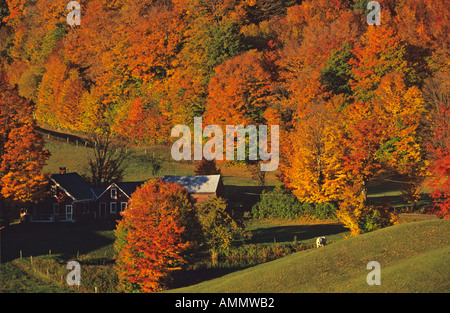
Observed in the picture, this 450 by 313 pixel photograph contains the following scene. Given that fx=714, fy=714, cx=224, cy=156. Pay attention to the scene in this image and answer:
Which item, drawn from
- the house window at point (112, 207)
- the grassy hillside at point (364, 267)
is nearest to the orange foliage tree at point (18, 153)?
the house window at point (112, 207)

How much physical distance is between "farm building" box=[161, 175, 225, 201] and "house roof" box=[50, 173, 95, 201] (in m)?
8.85

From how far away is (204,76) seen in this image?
108812 mm

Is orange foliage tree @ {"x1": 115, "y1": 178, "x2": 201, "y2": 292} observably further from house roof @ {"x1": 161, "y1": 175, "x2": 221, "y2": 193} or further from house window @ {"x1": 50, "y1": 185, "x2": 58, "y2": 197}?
house window @ {"x1": 50, "y1": 185, "x2": 58, "y2": 197}

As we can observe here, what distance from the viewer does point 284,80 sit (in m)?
107

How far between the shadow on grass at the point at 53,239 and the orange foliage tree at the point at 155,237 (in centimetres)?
735

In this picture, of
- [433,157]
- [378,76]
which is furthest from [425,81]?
[433,157]

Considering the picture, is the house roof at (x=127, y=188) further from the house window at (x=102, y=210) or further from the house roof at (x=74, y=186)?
the house roof at (x=74, y=186)

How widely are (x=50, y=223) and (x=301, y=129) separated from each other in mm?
29313

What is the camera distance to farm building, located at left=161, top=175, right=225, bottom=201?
258 ft

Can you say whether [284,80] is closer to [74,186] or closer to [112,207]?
[112,207]

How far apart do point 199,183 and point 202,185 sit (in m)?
0.60

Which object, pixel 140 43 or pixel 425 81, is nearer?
pixel 425 81

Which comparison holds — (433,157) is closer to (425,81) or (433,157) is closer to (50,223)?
(425,81)

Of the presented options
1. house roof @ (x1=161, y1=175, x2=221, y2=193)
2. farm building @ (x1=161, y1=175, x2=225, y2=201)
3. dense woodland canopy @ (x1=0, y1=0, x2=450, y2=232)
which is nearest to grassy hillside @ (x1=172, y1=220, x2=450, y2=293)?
dense woodland canopy @ (x1=0, y1=0, x2=450, y2=232)
